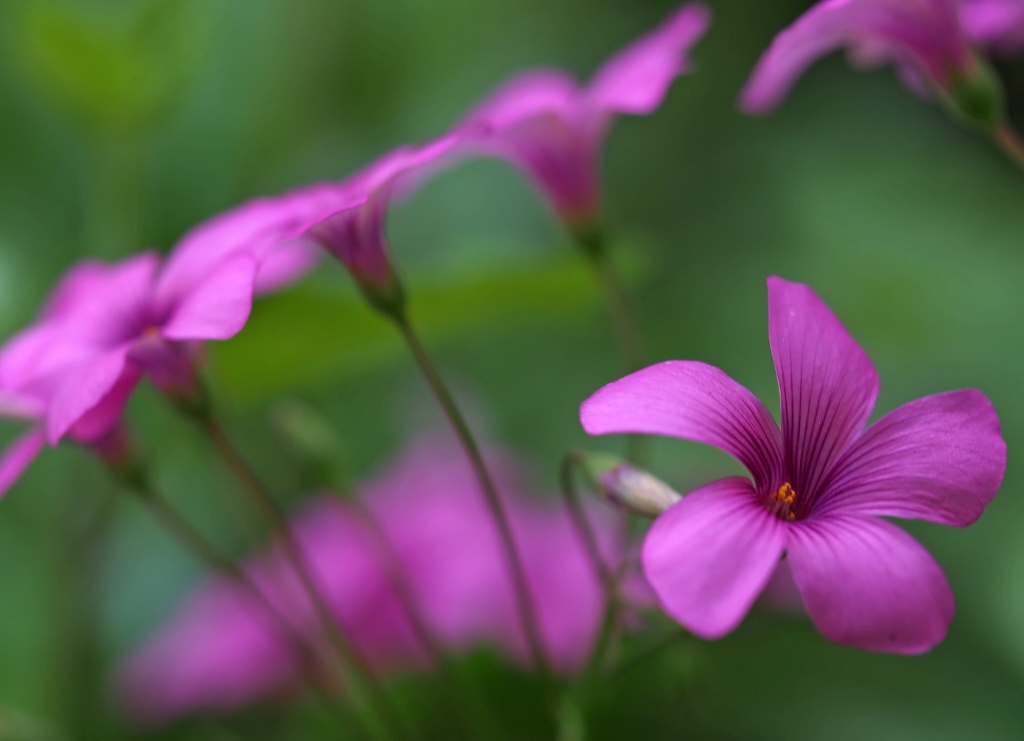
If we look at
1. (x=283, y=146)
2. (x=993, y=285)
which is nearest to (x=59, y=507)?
(x=283, y=146)

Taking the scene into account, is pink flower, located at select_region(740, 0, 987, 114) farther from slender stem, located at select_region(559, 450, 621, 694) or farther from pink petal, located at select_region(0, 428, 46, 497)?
pink petal, located at select_region(0, 428, 46, 497)

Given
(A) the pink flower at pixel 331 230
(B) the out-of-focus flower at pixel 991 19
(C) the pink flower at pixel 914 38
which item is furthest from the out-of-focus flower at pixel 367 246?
(B) the out-of-focus flower at pixel 991 19

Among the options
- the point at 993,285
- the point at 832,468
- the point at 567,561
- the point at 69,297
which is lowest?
the point at 993,285

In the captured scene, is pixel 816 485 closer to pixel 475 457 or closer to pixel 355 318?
pixel 475 457

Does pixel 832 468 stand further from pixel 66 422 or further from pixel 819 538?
pixel 66 422

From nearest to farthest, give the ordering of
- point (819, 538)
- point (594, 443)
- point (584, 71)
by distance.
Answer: point (819, 538), point (594, 443), point (584, 71)

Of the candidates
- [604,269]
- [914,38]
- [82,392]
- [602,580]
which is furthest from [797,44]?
[82,392]
